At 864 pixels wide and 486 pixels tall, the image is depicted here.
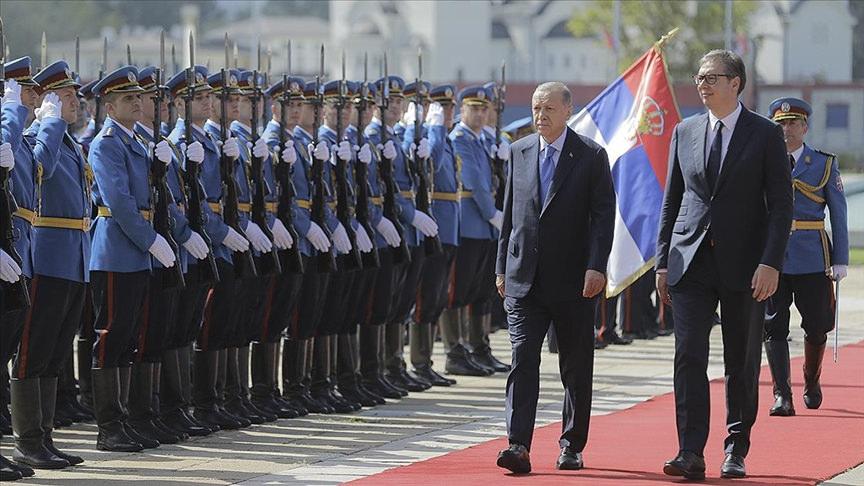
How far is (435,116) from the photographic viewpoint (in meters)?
12.7

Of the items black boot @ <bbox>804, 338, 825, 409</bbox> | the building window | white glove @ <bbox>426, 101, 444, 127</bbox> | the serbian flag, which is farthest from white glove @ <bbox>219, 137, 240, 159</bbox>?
the building window

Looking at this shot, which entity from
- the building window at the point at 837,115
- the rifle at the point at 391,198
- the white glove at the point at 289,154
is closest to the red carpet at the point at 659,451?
the rifle at the point at 391,198

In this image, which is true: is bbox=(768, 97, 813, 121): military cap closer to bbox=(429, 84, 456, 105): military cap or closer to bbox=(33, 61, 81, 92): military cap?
bbox=(429, 84, 456, 105): military cap

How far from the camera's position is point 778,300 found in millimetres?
10383

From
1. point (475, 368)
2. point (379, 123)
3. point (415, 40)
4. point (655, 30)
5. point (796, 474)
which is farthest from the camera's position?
point (415, 40)

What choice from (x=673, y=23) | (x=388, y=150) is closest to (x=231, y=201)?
(x=388, y=150)

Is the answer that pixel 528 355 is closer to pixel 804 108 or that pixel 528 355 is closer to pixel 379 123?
pixel 804 108

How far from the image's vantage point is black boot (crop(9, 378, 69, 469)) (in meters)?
8.43

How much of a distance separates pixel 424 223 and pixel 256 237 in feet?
6.41

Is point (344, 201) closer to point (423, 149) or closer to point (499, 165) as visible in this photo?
point (423, 149)

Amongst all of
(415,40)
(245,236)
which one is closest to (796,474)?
(245,236)

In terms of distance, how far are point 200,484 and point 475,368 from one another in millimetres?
4898

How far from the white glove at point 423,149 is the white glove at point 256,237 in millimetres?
2172

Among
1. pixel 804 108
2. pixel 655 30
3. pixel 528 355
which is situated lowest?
pixel 528 355
